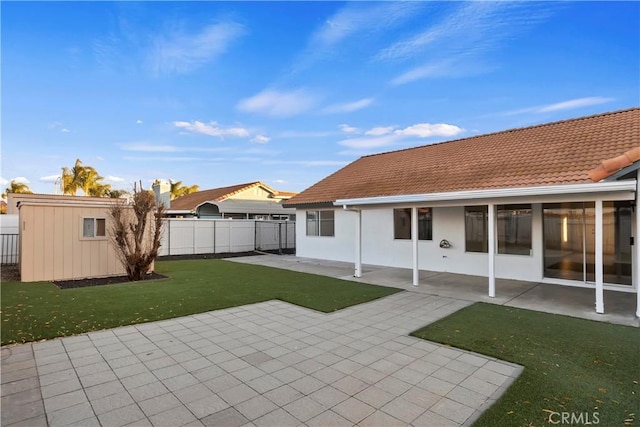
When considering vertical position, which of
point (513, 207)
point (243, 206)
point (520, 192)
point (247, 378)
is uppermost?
point (243, 206)

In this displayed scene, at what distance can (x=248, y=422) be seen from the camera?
2.81 metres

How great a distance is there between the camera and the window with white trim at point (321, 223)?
1473 centimetres

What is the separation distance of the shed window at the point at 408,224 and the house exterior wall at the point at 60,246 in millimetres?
9591

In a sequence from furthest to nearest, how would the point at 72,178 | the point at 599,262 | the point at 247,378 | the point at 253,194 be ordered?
the point at 72,178, the point at 253,194, the point at 599,262, the point at 247,378

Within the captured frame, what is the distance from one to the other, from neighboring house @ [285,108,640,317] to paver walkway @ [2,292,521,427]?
3.98 metres

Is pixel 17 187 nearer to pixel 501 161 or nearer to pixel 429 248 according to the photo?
pixel 429 248

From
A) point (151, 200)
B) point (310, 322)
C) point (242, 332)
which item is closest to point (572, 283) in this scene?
point (310, 322)

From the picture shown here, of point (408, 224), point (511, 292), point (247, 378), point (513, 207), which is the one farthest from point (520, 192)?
point (247, 378)

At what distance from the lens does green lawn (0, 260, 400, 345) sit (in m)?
5.55

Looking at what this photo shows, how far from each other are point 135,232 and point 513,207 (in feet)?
36.3

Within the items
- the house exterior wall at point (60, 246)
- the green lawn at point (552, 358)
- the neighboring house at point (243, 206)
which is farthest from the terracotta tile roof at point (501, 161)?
the house exterior wall at point (60, 246)

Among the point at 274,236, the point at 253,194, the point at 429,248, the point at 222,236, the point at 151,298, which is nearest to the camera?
the point at 151,298

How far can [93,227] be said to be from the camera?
10.0 m

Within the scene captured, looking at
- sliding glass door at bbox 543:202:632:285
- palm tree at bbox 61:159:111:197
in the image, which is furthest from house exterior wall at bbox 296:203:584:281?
palm tree at bbox 61:159:111:197
